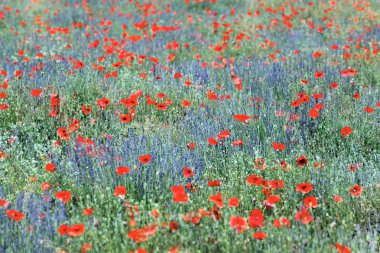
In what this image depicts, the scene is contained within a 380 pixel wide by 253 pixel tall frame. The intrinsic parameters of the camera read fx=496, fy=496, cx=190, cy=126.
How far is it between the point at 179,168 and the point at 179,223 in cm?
67

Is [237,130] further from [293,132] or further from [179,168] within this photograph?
[179,168]

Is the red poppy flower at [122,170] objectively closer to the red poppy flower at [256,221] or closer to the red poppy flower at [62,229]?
the red poppy flower at [62,229]

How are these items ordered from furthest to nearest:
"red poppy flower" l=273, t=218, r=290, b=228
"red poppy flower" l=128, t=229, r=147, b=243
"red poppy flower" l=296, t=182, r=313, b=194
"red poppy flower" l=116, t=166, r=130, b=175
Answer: "red poppy flower" l=116, t=166, r=130, b=175 < "red poppy flower" l=296, t=182, r=313, b=194 < "red poppy flower" l=273, t=218, r=290, b=228 < "red poppy flower" l=128, t=229, r=147, b=243

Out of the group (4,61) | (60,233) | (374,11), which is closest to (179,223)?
(60,233)

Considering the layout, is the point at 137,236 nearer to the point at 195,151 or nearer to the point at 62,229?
the point at 62,229

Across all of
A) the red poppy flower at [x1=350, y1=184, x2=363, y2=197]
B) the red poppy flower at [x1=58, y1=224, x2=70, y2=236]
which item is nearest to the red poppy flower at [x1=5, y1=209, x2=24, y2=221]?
the red poppy flower at [x1=58, y1=224, x2=70, y2=236]

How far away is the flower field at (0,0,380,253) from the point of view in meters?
2.54

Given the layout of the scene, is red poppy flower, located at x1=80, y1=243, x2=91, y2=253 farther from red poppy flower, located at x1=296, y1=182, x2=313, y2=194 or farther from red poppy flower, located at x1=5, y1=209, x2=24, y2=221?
red poppy flower, located at x1=296, y1=182, x2=313, y2=194

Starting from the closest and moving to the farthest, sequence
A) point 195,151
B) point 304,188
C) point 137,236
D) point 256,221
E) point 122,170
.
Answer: point 137,236 < point 256,221 < point 304,188 < point 122,170 < point 195,151

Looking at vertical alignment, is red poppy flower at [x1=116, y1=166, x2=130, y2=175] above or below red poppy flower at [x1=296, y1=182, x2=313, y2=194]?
above

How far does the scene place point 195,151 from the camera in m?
3.41

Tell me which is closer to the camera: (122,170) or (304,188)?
(304,188)

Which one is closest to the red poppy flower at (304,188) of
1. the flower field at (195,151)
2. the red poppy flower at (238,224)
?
the flower field at (195,151)

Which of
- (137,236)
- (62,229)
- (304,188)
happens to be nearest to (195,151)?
(304,188)
